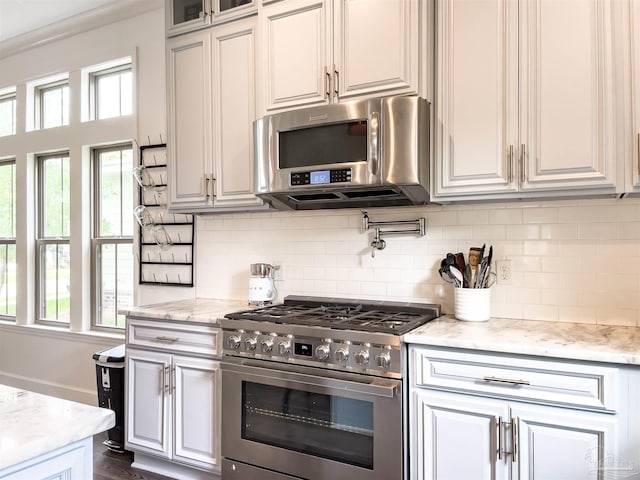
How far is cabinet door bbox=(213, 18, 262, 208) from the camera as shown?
108 inches

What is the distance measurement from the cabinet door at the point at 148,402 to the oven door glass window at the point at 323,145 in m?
1.31

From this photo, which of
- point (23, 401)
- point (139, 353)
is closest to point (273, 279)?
point (139, 353)

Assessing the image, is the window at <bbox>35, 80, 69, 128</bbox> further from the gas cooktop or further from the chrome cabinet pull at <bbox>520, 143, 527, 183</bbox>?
the chrome cabinet pull at <bbox>520, 143, 527, 183</bbox>

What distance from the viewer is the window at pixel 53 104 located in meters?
4.28

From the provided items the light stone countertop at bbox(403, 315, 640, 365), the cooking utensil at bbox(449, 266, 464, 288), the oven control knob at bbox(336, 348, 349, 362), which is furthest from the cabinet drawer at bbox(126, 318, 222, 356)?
the cooking utensil at bbox(449, 266, 464, 288)

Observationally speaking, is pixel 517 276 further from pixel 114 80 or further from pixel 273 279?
pixel 114 80

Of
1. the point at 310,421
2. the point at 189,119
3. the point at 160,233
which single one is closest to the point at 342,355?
the point at 310,421

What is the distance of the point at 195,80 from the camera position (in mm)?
2947

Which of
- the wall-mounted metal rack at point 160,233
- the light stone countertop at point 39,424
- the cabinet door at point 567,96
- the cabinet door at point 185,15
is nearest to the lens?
the light stone countertop at point 39,424

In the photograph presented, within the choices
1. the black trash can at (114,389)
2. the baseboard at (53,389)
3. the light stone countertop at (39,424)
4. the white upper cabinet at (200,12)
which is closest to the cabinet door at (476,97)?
the white upper cabinet at (200,12)

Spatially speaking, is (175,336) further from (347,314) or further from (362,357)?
(362,357)

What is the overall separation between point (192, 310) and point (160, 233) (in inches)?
38.5

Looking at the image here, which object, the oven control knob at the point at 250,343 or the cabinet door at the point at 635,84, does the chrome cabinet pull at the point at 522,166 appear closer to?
the cabinet door at the point at 635,84

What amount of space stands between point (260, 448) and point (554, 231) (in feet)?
5.73
